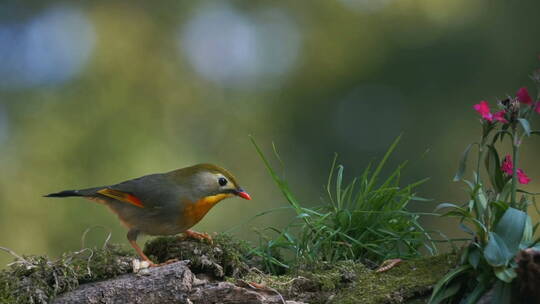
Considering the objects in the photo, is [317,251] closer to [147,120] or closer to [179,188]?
[179,188]

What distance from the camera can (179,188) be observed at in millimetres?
4754

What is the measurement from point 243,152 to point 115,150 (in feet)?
7.27

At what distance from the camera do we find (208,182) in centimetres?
484

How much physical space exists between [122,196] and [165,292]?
126cm

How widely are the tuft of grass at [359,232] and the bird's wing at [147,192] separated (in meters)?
0.66

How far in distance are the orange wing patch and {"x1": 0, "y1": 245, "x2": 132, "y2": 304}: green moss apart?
0.73 m

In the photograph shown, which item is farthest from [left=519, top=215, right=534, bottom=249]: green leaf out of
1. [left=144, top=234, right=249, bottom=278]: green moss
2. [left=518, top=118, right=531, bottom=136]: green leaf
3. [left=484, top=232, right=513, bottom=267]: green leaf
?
[left=144, top=234, right=249, bottom=278]: green moss

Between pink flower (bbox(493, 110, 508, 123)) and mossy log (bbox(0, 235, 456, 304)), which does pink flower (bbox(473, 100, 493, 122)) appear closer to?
pink flower (bbox(493, 110, 508, 123))

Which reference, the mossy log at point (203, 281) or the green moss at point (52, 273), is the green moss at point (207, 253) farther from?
the green moss at point (52, 273)

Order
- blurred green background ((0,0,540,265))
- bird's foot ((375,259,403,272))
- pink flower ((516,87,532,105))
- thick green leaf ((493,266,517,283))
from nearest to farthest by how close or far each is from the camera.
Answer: thick green leaf ((493,266,517,283)) → pink flower ((516,87,532,105)) → bird's foot ((375,259,403,272)) → blurred green background ((0,0,540,265))

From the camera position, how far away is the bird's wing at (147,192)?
15.4ft

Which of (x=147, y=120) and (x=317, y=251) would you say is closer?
(x=317, y=251)

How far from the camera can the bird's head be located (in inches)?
188

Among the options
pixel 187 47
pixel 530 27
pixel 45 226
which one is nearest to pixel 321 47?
pixel 187 47
